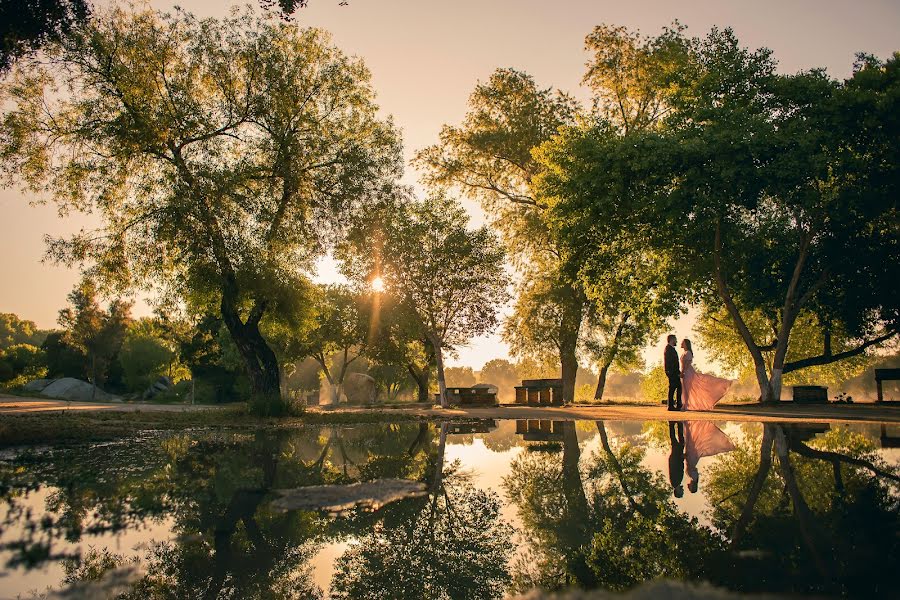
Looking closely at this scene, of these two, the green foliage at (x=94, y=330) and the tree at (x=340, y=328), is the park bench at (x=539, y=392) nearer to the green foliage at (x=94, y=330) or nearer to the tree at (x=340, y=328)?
the tree at (x=340, y=328)

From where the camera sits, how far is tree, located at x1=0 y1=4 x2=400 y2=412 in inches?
792

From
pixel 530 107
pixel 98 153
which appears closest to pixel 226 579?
pixel 98 153

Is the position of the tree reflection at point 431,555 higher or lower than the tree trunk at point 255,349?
lower

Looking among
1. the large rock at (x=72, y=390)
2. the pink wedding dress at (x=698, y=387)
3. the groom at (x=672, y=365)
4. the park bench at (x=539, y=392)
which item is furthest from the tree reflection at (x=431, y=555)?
the large rock at (x=72, y=390)

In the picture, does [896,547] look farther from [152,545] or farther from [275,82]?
[275,82]

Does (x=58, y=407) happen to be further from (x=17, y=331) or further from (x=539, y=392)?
(x=17, y=331)

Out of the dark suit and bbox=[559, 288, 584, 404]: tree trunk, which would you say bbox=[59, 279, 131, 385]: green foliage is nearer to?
bbox=[559, 288, 584, 404]: tree trunk

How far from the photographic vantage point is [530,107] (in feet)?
117

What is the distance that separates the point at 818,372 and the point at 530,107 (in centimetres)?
4315

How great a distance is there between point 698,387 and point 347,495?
2029 centimetres

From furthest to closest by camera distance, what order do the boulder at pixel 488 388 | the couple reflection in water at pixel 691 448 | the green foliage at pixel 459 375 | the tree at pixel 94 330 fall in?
1. the green foliage at pixel 459 375
2. the tree at pixel 94 330
3. the boulder at pixel 488 388
4. the couple reflection in water at pixel 691 448

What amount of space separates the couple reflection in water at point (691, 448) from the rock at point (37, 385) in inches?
2278

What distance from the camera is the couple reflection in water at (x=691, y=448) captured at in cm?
643

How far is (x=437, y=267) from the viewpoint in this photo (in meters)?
35.0
